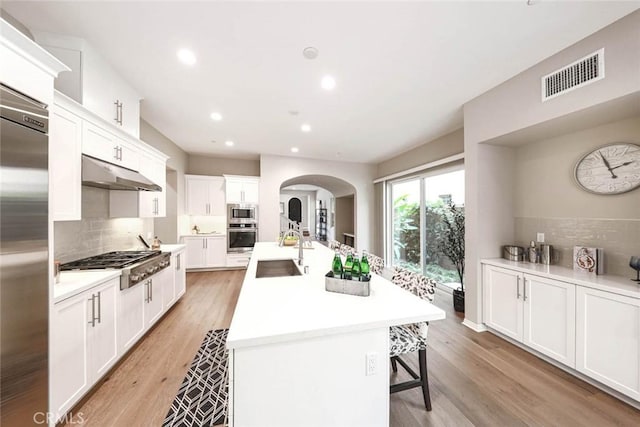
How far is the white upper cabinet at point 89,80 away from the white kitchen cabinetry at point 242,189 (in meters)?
2.91

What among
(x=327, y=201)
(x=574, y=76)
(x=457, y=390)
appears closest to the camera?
(x=457, y=390)

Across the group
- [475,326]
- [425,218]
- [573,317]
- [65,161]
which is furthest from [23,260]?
[425,218]

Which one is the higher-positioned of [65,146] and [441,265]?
[65,146]

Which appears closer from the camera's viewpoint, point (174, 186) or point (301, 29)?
point (301, 29)

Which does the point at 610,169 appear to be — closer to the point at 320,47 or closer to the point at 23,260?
the point at 320,47

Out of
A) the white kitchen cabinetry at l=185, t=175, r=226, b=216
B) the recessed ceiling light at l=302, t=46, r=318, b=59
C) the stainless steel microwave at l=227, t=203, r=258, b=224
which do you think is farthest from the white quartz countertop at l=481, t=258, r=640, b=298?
the white kitchen cabinetry at l=185, t=175, r=226, b=216

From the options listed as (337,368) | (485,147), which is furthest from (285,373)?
(485,147)

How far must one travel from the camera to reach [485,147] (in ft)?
9.20

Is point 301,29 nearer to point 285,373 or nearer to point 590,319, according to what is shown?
point 285,373

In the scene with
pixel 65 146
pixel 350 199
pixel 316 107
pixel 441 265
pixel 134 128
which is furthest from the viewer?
pixel 350 199

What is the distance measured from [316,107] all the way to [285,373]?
2966mm

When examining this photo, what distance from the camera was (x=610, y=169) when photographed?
7.02 feet

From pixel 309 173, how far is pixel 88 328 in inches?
186

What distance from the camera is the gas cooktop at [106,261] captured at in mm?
2037
